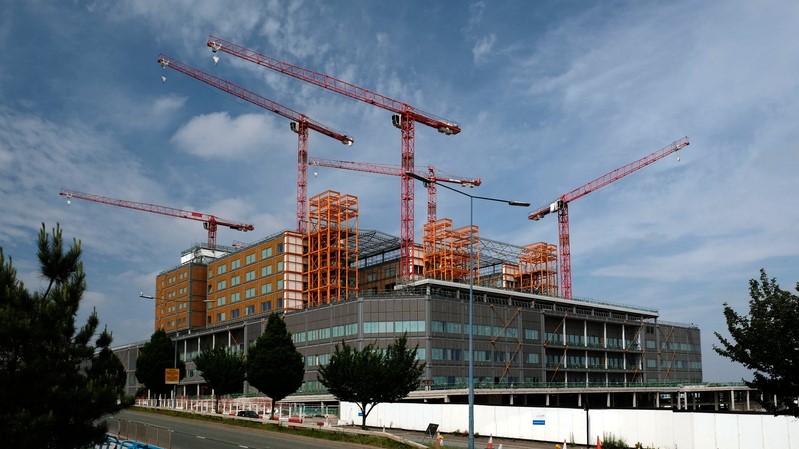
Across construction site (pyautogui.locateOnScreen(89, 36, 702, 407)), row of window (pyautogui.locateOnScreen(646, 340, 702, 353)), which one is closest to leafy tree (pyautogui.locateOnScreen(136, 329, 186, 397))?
construction site (pyautogui.locateOnScreen(89, 36, 702, 407))

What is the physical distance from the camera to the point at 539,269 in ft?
527

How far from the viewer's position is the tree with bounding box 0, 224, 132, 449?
19047 mm

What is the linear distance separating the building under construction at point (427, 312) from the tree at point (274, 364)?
24.9m

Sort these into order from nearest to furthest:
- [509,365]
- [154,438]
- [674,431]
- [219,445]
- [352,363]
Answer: [154,438] → [219,445] → [674,431] → [352,363] → [509,365]

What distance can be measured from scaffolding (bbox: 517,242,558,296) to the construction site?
0.35 m

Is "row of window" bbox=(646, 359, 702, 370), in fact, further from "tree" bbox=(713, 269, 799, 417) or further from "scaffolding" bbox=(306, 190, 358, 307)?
"tree" bbox=(713, 269, 799, 417)

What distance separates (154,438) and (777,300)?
2812 cm

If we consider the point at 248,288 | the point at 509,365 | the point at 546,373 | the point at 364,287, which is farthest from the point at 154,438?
the point at 364,287

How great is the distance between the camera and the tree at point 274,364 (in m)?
61.4

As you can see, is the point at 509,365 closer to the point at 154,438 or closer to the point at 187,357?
the point at 187,357

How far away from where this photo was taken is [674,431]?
43.7 metres

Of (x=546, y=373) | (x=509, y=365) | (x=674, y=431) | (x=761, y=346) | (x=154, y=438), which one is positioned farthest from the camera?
(x=546, y=373)

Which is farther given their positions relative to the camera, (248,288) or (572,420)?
(248,288)

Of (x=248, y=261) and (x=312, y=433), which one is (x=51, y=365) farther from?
(x=248, y=261)
